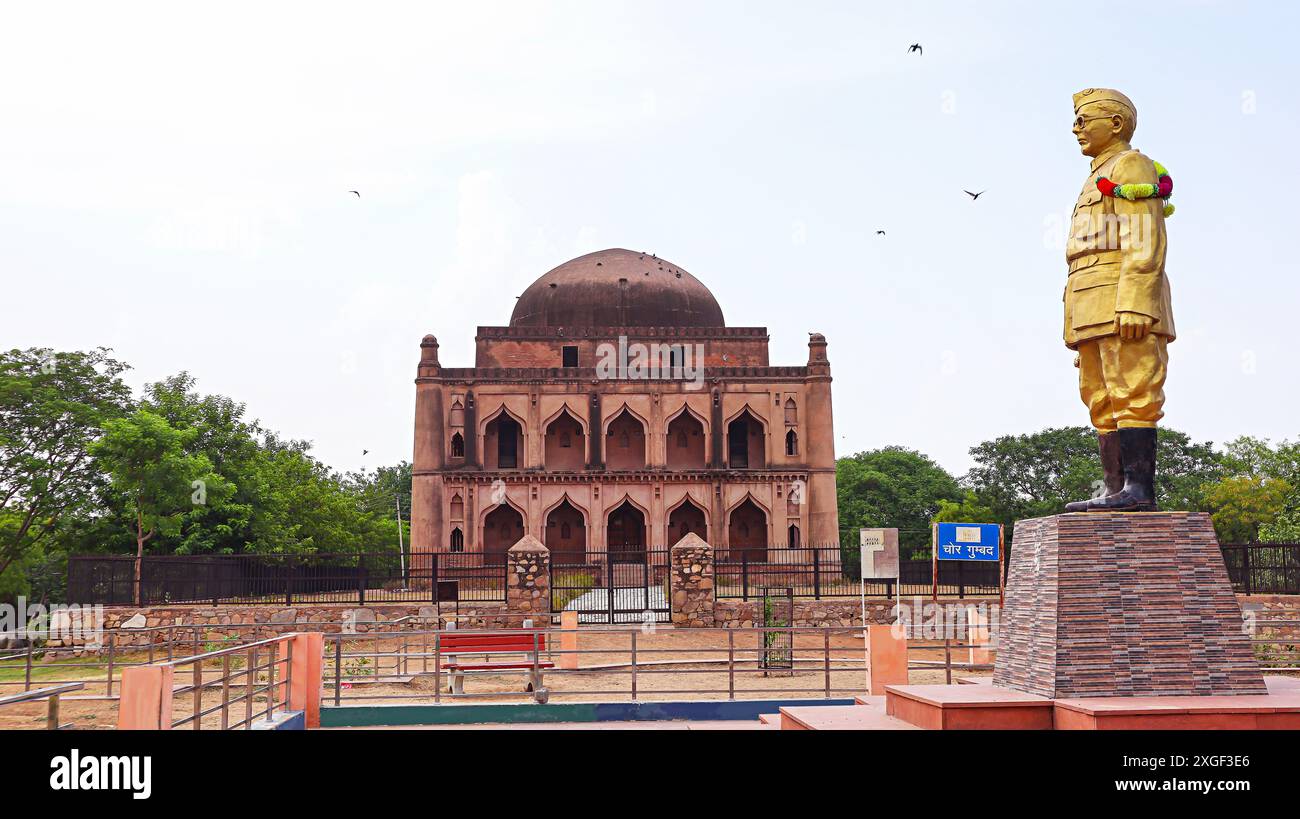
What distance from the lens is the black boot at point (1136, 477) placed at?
7668mm

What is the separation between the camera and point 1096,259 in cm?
794

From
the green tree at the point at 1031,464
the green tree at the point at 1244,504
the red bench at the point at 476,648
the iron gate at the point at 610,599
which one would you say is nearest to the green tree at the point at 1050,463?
the green tree at the point at 1031,464

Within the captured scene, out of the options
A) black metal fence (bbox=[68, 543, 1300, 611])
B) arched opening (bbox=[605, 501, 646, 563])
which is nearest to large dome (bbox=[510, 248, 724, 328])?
arched opening (bbox=[605, 501, 646, 563])

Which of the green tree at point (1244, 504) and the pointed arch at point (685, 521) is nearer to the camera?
the pointed arch at point (685, 521)

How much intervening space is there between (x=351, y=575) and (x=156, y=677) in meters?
17.7

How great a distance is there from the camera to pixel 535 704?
11.6 metres

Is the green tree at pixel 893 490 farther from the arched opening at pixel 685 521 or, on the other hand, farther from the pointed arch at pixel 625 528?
the pointed arch at pixel 625 528

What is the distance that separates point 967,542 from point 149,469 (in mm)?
20197

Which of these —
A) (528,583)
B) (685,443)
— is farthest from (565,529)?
(528,583)

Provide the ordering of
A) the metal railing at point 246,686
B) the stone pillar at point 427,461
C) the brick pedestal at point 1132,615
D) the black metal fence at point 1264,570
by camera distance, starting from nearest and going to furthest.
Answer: the brick pedestal at point 1132,615 → the metal railing at point 246,686 → the black metal fence at point 1264,570 → the stone pillar at point 427,461

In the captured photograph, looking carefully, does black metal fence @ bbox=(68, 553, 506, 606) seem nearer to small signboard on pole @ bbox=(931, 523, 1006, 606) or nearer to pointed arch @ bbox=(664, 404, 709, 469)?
small signboard on pole @ bbox=(931, 523, 1006, 606)

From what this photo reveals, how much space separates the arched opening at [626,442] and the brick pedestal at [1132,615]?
29890mm

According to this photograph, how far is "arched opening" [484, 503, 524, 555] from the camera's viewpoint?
3625 centimetres

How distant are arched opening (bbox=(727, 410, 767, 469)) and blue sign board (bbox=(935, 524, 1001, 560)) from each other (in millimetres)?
19486
